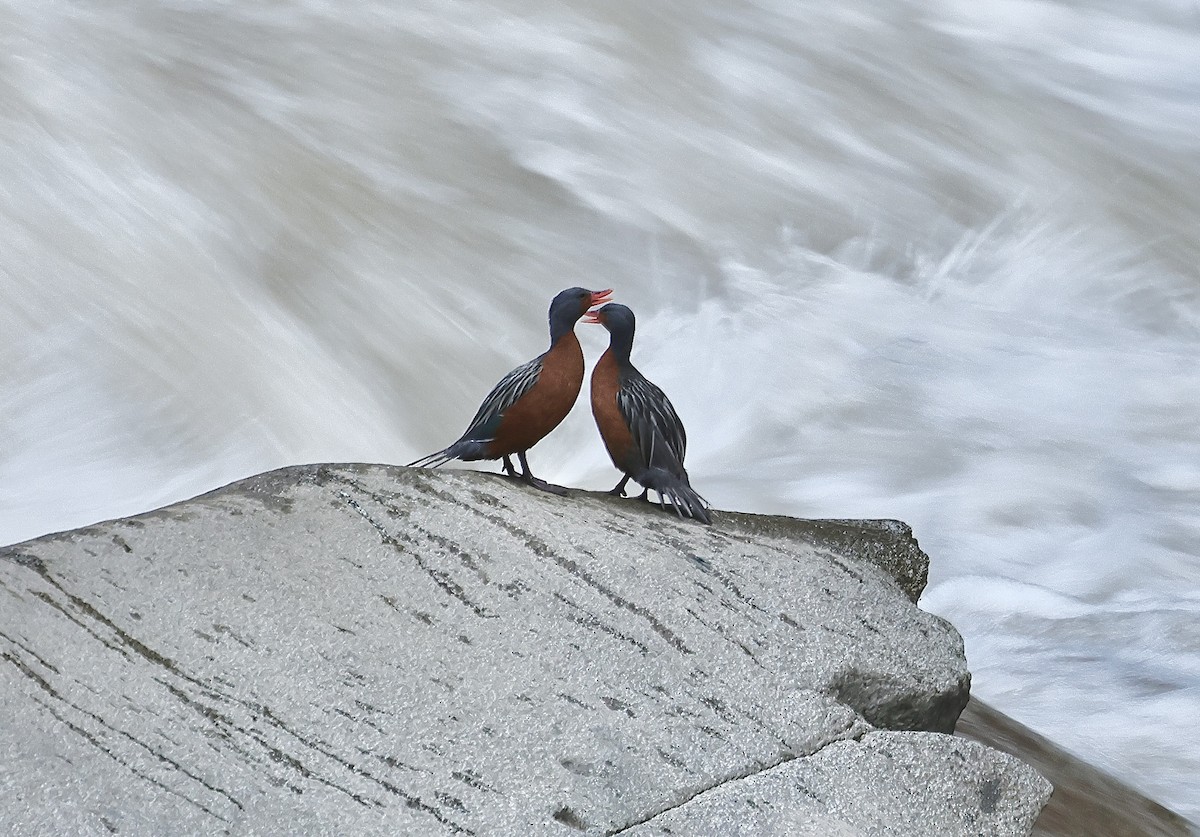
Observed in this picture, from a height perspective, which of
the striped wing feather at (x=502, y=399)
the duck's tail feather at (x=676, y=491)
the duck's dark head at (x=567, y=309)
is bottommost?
the duck's tail feather at (x=676, y=491)

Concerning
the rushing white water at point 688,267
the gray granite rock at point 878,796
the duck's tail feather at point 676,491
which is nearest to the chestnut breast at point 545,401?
the duck's tail feather at point 676,491

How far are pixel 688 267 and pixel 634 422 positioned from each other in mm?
3885

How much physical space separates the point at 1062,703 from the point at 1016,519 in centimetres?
129

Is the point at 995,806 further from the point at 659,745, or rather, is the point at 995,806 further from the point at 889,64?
the point at 889,64

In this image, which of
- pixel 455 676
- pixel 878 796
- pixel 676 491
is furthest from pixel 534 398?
pixel 878 796

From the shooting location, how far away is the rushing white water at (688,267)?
5.41m

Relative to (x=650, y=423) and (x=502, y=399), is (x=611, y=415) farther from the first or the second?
(x=502, y=399)

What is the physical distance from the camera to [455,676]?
242cm

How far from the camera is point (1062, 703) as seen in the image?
455 centimetres

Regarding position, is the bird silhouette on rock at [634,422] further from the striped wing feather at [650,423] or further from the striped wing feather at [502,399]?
the striped wing feather at [502,399]

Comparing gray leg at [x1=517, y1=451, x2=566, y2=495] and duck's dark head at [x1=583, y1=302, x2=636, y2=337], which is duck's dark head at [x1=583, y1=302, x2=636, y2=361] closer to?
duck's dark head at [x1=583, y1=302, x2=636, y2=337]

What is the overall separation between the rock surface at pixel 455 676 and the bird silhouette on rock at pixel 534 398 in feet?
0.25

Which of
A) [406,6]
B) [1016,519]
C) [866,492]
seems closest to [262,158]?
[406,6]

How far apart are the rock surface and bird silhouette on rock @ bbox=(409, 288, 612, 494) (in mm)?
75
